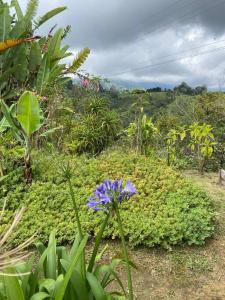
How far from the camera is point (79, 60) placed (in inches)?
348

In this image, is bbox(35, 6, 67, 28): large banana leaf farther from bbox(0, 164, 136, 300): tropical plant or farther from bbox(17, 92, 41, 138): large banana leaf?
bbox(0, 164, 136, 300): tropical plant

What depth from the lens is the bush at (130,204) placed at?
4082 millimetres

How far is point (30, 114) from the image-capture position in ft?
15.7

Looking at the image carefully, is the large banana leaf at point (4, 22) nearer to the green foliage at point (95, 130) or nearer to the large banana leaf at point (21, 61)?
the large banana leaf at point (21, 61)

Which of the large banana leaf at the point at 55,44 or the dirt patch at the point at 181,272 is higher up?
the large banana leaf at the point at 55,44

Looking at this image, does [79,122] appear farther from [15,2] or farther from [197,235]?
[197,235]

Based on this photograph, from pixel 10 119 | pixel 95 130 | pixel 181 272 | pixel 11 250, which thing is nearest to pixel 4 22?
pixel 95 130

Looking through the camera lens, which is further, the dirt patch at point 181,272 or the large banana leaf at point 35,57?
the large banana leaf at point 35,57

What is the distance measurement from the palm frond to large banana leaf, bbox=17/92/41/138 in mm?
4221

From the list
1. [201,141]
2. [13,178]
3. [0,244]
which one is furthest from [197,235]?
[201,141]

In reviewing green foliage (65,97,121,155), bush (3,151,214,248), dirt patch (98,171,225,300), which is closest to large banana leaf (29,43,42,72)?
green foliage (65,97,121,155)

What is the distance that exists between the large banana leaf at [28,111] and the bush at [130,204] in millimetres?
824

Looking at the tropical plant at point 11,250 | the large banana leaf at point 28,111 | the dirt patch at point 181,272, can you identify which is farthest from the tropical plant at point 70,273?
the large banana leaf at point 28,111

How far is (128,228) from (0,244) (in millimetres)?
3293
